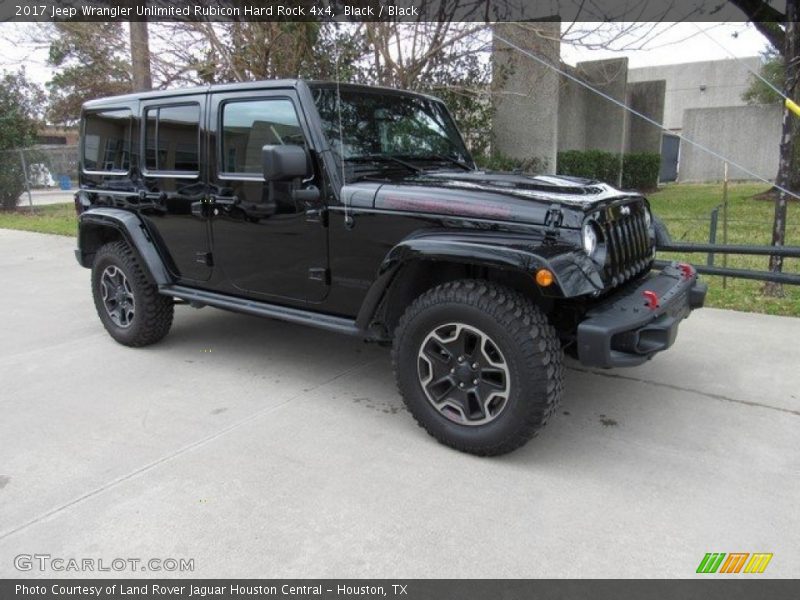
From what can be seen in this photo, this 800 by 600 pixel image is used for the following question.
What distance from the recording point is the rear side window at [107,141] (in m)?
4.90

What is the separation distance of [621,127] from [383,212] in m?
15.7

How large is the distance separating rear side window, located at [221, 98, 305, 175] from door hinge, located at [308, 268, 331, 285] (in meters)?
0.74

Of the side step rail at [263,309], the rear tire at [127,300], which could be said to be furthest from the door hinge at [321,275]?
the rear tire at [127,300]

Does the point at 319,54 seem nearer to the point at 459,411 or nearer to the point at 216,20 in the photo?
the point at 216,20

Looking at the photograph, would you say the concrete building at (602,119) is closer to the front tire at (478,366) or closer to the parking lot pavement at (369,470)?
the parking lot pavement at (369,470)

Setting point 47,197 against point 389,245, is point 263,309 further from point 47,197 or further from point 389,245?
point 47,197

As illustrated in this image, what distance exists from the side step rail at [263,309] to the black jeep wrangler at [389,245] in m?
0.01

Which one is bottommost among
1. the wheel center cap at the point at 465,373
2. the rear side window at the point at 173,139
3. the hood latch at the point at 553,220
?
the wheel center cap at the point at 465,373

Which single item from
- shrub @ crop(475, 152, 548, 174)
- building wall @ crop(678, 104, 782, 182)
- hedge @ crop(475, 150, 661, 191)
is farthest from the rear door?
building wall @ crop(678, 104, 782, 182)

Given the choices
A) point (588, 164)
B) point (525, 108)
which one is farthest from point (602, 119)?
point (525, 108)

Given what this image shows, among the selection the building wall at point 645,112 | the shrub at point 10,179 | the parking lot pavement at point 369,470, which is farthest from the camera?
the building wall at point 645,112

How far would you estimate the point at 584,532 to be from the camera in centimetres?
261

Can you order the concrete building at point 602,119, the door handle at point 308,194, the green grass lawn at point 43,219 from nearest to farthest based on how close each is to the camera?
the door handle at point 308,194 → the concrete building at point 602,119 → the green grass lawn at point 43,219

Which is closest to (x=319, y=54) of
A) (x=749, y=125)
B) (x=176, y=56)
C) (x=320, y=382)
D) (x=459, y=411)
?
(x=176, y=56)
